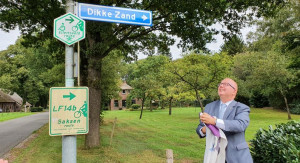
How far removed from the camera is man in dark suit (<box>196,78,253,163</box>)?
274cm

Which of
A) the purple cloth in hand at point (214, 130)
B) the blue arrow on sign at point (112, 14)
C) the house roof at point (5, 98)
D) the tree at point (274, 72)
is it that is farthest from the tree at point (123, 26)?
the house roof at point (5, 98)

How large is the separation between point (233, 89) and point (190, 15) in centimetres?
547

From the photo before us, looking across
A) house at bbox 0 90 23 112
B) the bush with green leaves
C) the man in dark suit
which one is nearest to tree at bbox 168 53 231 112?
the bush with green leaves

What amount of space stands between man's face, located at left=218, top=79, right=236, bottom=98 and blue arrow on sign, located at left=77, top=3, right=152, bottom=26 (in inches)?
79.4

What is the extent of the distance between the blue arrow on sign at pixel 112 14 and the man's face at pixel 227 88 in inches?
79.4

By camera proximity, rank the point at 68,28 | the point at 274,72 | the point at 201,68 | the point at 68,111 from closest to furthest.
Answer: the point at 68,111 → the point at 68,28 → the point at 201,68 → the point at 274,72

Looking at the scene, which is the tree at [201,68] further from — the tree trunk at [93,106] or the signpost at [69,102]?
the signpost at [69,102]

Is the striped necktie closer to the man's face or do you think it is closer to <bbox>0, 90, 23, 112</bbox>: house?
the man's face

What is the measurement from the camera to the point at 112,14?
4.17 m

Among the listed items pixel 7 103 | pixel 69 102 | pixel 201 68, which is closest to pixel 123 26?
pixel 69 102

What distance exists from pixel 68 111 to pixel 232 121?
7.19 feet

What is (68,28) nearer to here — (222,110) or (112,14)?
(112,14)

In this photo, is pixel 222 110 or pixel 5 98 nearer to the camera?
pixel 222 110

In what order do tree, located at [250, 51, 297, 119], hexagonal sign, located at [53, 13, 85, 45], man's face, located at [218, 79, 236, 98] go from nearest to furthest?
1. man's face, located at [218, 79, 236, 98]
2. hexagonal sign, located at [53, 13, 85, 45]
3. tree, located at [250, 51, 297, 119]
